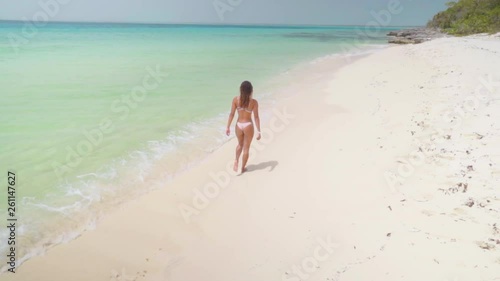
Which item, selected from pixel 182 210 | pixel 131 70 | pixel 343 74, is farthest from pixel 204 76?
pixel 182 210

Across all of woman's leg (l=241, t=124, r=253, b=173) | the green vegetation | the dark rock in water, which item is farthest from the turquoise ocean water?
the green vegetation

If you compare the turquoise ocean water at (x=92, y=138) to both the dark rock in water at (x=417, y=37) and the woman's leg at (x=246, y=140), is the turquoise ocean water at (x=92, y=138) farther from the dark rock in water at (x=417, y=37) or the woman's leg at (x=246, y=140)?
the dark rock in water at (x=417, y=37)

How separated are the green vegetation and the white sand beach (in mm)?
41462

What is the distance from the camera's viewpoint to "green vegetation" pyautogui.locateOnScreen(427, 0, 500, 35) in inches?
1603

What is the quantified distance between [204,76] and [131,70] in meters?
4.90

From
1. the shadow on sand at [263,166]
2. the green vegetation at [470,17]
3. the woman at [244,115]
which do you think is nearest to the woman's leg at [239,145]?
the woman at [244,115]

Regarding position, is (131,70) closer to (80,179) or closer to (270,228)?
(80,179)

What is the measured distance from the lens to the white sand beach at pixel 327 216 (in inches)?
129

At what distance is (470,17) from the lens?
49531 mm

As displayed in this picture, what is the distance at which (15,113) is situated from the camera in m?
9.62

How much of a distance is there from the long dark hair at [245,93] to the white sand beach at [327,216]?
4.45 feet

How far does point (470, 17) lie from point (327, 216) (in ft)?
A: 197

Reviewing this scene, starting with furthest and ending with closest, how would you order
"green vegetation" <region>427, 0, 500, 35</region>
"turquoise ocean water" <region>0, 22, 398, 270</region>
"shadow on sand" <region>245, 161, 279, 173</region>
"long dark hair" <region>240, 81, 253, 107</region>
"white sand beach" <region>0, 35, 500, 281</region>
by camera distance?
"green vegetation" <region>427, 0, 500, 35</region> < "shadow on sand" <region>245, 161, 279, 173</region> < "long dark hair" <region>240, 81, 253, 107</region> < "turquoise ocean water" <region>0, 22, 398, 270</region> < "white sand beach" <region>0, 35, 500, 281</region>

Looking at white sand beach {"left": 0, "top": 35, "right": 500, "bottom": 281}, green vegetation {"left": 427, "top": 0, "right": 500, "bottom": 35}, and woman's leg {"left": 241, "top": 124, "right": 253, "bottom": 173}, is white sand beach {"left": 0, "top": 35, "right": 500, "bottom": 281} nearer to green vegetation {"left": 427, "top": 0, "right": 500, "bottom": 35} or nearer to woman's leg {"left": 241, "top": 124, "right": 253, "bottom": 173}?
woman's leg {"left": 241, "top": 124, "right": 253, "bottom": 173}
